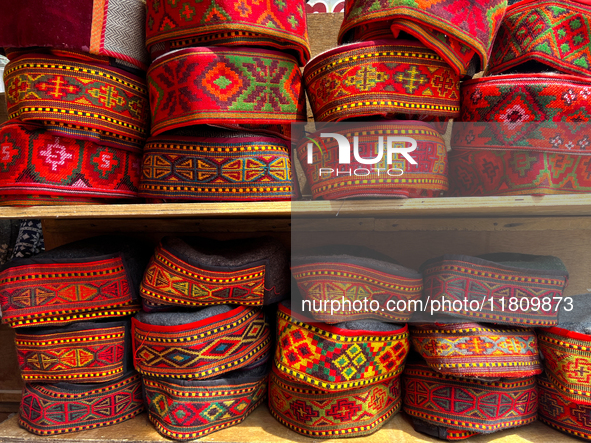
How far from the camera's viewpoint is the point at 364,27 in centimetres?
64

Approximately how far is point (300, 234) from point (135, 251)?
0.42 metres

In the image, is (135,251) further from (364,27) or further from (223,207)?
(364,27)

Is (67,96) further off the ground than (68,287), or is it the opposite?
(67,96)

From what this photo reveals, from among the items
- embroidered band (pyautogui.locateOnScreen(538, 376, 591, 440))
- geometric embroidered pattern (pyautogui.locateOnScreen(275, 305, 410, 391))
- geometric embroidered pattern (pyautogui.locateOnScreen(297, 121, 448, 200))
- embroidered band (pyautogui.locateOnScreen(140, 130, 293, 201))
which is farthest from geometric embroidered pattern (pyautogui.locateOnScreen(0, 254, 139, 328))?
embroidered band (pyautogui.locateOnScreen(538, 376, 591, 440))

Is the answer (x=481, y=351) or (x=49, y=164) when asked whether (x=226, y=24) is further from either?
(x=481, y=351)

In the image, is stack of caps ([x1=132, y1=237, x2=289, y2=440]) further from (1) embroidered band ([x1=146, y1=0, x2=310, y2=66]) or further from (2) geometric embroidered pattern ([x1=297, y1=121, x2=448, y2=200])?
(1) embroidered band ([x1=146, y1=0, x2=310, y2=66])

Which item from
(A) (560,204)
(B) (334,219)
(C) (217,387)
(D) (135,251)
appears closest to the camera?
(A) (560,204)

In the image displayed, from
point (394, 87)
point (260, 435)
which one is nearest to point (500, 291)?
point (394, 87)

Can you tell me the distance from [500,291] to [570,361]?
0.18 meters

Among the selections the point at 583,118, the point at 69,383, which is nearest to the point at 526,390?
the point at 583,118

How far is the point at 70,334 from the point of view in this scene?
0.71m

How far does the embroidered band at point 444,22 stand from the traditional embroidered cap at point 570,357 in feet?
1.74

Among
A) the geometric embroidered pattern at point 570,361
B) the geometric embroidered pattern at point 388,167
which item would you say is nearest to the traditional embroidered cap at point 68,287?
the geometric embroidered pattern at point 388,167

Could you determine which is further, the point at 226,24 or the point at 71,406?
the point at 71,406
